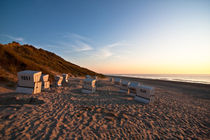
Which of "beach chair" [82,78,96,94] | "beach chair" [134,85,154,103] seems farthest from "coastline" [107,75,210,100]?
"beach chair" [82,78,96,94]

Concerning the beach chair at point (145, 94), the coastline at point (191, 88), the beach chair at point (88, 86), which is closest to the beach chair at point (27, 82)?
the beach chair at point (88, 86)

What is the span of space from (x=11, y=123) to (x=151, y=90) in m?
9.51

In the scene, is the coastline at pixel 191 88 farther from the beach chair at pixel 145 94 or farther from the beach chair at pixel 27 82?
the beach chair at pixel 27 82

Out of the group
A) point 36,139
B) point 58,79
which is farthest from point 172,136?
point 58,79

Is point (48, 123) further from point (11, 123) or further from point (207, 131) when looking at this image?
point (207, 131)

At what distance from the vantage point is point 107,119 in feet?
16.7

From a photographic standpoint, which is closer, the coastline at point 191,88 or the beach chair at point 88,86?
the beach chair at point 88,86

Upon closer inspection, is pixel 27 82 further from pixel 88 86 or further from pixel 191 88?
pixel 191 88

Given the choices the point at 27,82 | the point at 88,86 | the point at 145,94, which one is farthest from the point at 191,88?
the point at 27,82

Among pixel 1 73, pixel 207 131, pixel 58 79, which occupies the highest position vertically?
pixel 1 73

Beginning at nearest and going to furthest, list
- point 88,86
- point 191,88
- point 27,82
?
1. point 27,82
2. point 88,86
3. point 191,88

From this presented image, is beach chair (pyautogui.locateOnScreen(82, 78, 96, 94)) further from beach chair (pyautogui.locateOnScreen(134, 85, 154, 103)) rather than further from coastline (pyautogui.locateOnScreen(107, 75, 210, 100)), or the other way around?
coastline (pyautogui.locateOnScreen(107, 75, 210, 100))

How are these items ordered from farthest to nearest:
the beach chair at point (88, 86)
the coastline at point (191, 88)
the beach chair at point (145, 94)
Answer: the coastline at point (191, 88) → the beach chair at point (88, 86) → the beach chair at point (145, 94)

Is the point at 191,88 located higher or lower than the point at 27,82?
lower
